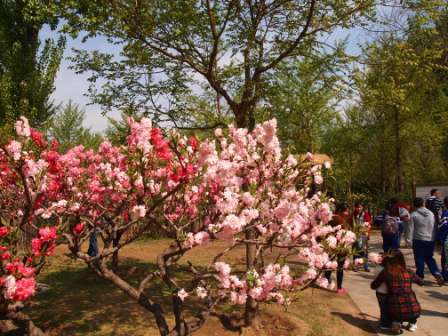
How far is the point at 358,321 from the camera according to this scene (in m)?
7.38

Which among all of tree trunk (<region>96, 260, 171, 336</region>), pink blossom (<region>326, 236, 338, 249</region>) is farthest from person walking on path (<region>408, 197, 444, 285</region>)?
tree trunk (<region>96, 260, 171, 336</region>)

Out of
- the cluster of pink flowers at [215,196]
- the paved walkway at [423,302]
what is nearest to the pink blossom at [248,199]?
the cluster of pink flowers at [215,196]

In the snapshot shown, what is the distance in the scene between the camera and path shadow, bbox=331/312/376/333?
7.05 m

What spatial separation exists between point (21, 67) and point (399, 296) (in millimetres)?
13180

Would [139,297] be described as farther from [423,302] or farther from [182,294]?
[423,302]

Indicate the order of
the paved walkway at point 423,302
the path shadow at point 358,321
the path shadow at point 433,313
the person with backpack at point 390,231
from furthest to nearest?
the person with backpack at point 390,231 → the path shadow at point 433,313 → the path shadow at point 358,321 → the paved walkway at point 423,302

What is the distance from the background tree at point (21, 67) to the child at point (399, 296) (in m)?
11.3

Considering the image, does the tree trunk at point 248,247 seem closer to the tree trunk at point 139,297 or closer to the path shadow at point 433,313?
the tree trunk at point 139,297

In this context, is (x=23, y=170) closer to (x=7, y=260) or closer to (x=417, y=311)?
(x=7, y=260)

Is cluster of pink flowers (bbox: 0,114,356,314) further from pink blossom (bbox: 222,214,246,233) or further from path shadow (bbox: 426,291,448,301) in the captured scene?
path shadow (bbox: 426,291,448,301)

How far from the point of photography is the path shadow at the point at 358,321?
7.05 metres

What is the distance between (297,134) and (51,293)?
1496 cm

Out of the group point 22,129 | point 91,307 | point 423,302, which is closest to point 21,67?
point 91,307

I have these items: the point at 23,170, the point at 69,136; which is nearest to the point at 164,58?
the point at 23,170
